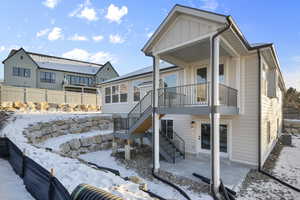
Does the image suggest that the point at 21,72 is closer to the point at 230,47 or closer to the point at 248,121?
the point at 230,47

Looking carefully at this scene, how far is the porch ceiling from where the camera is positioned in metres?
7.17

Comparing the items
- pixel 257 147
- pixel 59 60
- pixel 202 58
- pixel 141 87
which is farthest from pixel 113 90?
pixel 59 60

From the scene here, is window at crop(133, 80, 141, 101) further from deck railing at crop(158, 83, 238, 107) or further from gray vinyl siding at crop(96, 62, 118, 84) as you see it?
gray vinyl siding at crop(96, 62, 118, 84)

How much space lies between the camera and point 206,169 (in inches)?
284

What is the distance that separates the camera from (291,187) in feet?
18.1

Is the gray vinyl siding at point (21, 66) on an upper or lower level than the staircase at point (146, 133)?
upper

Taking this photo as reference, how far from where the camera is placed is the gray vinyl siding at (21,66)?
24391mm

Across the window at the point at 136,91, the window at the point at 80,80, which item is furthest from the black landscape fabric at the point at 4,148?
the window at the point at 80,80

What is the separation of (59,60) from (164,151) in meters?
30.1

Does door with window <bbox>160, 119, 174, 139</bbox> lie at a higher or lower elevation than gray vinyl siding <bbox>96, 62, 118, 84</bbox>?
lower

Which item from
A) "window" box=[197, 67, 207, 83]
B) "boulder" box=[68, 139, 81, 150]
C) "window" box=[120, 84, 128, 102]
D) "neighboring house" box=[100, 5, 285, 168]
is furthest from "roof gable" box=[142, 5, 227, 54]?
"boulder" box=[68, 139, 81, 150]

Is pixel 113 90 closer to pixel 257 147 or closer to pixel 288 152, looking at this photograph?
pixel 257 147

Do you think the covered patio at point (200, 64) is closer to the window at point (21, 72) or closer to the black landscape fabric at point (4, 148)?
the black landscape fabric at point (4, 148)

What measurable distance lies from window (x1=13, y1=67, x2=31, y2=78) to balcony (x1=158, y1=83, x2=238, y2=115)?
26453 millimetres
